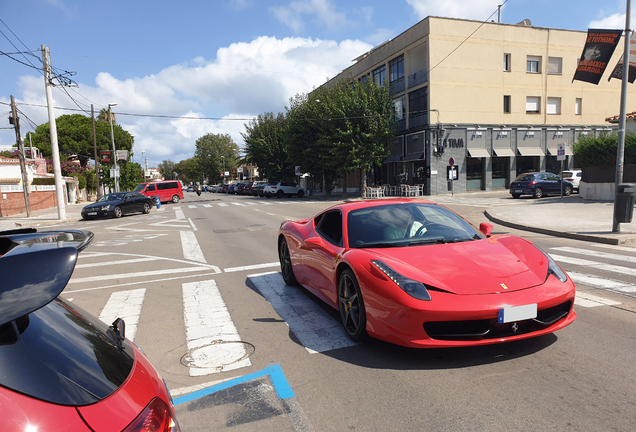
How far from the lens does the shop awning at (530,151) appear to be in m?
36.2

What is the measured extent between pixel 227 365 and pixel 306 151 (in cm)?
3427

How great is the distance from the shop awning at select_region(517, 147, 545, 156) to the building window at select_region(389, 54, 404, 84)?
38.6 ft

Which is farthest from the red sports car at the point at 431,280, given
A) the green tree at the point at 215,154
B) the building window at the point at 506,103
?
the green tree at the point at 215,154

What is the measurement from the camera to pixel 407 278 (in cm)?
373

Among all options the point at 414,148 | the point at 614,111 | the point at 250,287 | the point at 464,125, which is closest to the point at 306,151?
the point at 414,148

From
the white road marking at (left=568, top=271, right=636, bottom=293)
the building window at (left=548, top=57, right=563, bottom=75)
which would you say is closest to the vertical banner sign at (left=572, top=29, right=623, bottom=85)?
the white road marking at (left=568, top=271, right=636, bottom=293)

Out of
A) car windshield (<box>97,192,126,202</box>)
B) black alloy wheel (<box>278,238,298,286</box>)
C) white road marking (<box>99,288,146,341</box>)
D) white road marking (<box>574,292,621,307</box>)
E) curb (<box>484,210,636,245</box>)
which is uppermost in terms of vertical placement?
car windshield (<box>97,192,126,202</box>)

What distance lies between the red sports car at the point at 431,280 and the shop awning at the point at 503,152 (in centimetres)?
3321

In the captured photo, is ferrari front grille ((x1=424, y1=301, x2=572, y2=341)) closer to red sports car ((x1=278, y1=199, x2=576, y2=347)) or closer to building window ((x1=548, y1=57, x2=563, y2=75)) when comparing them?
red sports car ((x1=278, y1=199, x2=576, y2=347))

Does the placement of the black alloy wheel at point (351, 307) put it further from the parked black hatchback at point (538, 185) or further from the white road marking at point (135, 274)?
the parked black hatchback at point (538, 185)

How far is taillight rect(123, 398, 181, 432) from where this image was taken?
146cm

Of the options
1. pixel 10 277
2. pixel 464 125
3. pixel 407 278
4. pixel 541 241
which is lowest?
pixel 541 241

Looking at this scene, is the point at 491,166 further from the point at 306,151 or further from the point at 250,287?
the point at 250,287

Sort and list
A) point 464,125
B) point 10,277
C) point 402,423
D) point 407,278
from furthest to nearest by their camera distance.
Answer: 1. point 464,125
2. point 407,278
3. point 402,423
4. point 10,277
